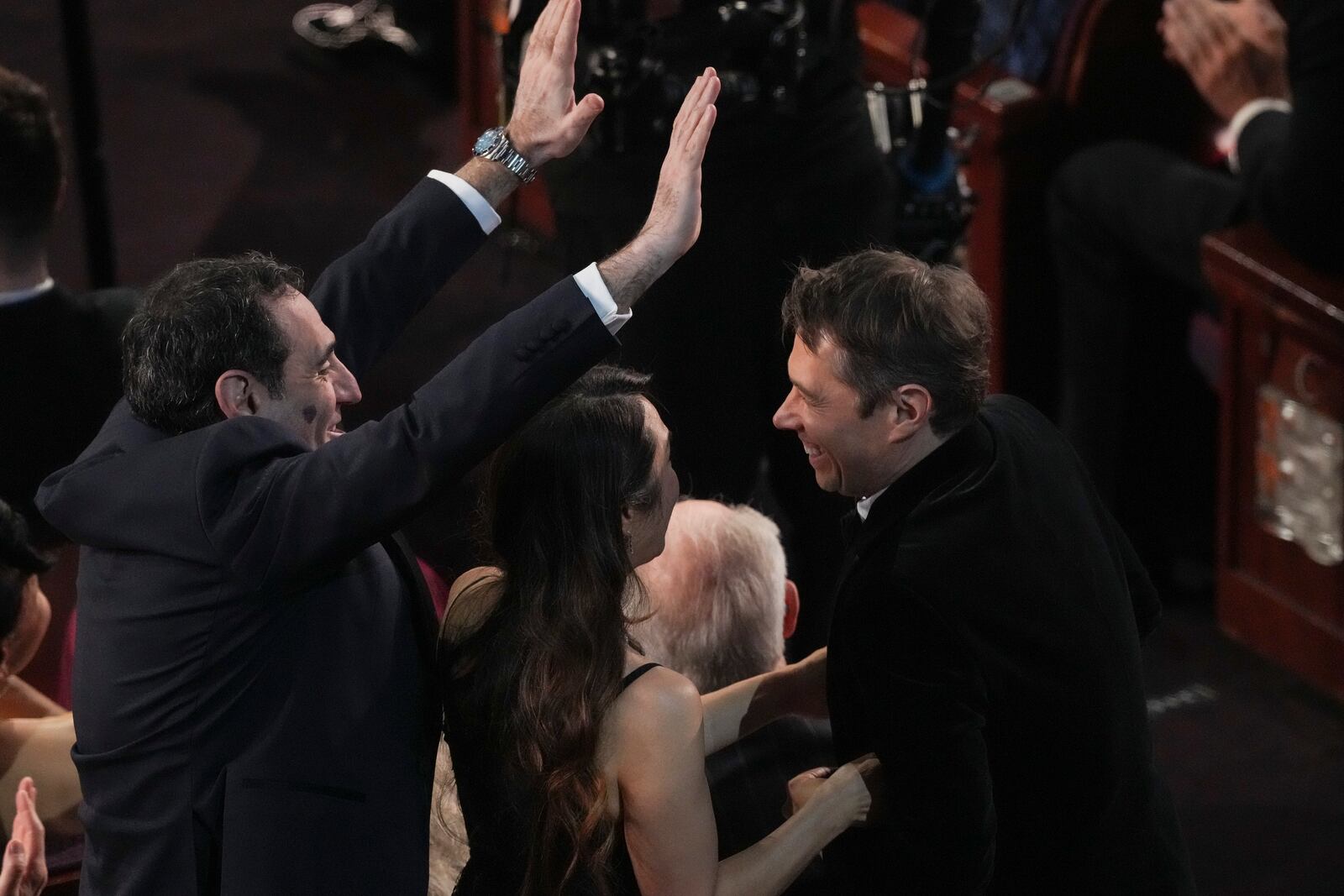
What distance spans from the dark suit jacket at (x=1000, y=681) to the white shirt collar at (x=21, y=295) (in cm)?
Answer: 148

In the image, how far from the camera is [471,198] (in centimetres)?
217

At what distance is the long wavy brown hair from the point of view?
1760 millimetres

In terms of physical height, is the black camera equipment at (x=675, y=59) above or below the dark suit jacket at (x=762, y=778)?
above

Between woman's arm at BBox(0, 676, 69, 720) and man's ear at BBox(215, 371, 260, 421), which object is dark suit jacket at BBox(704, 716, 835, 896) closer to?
man's ear at BBox(215, 371, 260, 421)

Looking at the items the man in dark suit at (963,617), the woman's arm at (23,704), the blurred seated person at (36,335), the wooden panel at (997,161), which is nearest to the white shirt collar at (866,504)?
the man in dark suit at (963,617)

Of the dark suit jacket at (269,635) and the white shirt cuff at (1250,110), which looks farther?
the white shirt cuff at (1250,110)

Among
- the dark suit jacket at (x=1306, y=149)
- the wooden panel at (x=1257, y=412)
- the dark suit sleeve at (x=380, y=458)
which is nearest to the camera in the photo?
the dark suit sleeve at (x=380, y=458)

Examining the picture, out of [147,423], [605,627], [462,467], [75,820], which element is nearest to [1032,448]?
[605,627]

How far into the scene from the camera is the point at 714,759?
2.15 meters

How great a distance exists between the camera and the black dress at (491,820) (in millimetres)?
1825

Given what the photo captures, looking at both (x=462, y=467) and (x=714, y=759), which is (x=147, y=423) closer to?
(x=462, y=467)

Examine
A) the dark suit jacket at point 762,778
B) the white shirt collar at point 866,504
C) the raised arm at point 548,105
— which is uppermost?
the raised arm at point 548,105

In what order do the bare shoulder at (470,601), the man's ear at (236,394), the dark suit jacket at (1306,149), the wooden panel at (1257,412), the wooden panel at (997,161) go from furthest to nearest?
the wooden panel at (997,161)
the wooden panel at (1257,412)
the dark suit jacket at (1306,149)
the bare shoulder at (470,601)
the man's ear at (236,394)

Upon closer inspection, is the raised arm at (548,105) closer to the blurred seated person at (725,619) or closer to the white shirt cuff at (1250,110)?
the blurred seated person at (725,619)
